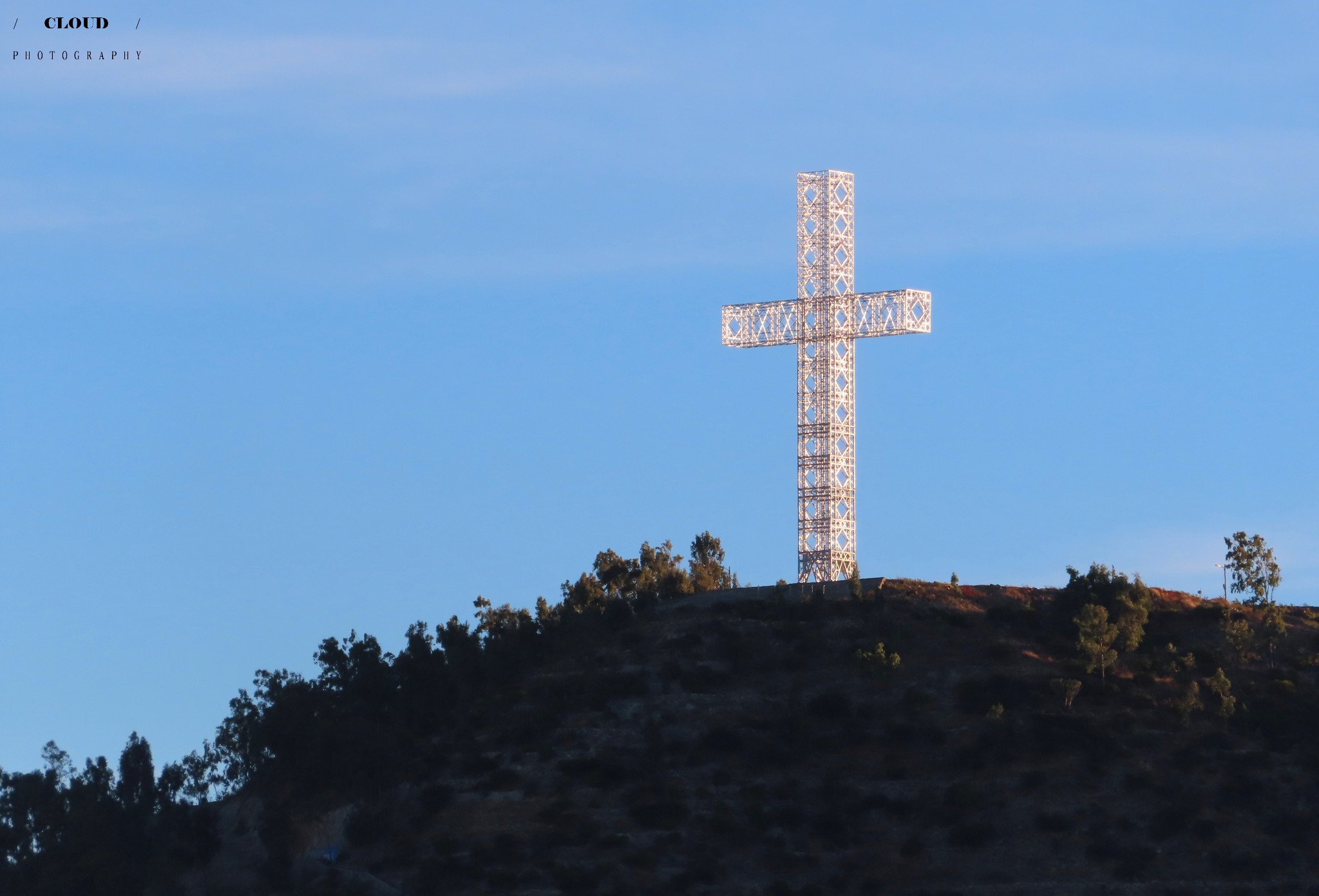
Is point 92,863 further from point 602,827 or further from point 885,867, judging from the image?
point 885,867

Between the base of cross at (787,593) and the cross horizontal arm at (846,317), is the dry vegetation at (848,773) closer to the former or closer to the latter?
the base of cross at (787,593)

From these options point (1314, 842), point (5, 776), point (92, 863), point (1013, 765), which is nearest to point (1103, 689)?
point (1013, 765)

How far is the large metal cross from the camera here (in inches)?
3509

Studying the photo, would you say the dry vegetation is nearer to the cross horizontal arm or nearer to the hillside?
the hillside

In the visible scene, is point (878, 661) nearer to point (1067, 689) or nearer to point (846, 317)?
point (1067, 689)

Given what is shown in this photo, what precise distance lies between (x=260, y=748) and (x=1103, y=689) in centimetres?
3707

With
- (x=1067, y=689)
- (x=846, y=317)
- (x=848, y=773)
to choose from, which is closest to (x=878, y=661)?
(x=848, y=773)

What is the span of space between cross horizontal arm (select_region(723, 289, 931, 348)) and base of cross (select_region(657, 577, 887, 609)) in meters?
11.4

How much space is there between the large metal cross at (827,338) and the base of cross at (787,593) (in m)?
0.95

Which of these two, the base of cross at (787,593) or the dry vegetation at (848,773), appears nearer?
the dry vegetation at (848,773)

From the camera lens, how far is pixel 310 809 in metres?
83.5

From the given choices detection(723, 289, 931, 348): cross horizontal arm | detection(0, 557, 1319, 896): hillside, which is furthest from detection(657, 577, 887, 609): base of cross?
detection(723, 289, 931, 348): cross horizontal arm

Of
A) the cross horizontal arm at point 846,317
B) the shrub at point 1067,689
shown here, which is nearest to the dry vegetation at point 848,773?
the shrub at point 1067,689

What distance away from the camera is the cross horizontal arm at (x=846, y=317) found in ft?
294
